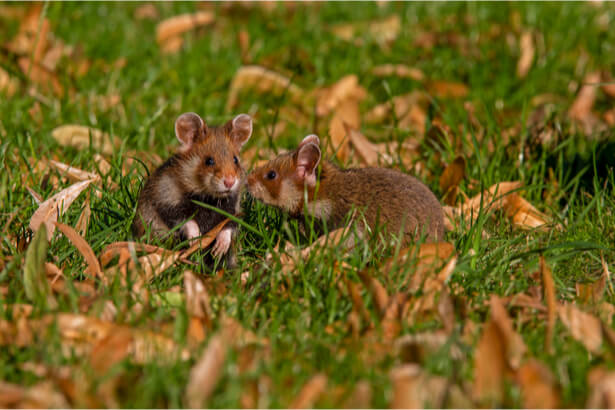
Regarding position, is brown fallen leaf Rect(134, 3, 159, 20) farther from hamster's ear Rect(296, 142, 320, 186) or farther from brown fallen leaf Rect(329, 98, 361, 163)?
hamster's ear Rect(296, 142, 320, 186)

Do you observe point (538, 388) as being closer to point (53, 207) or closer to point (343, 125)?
point (53, 207)

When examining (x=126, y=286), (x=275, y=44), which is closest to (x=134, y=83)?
(x=275, y=44)

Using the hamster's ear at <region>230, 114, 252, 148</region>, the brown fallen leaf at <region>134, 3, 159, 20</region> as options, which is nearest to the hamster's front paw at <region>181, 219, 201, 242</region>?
the hamster's ear at <region>230, 114, 252, 148</region>

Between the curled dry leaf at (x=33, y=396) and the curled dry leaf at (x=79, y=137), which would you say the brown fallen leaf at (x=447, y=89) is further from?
the curled dry leaf at (x=33, y=396)

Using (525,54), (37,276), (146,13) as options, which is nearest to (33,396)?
(37,276)

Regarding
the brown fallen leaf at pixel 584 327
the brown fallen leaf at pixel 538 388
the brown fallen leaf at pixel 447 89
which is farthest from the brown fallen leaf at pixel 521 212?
the brown fallen leaf at pixel 447 89

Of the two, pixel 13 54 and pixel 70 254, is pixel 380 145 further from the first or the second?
pixel 13 54
